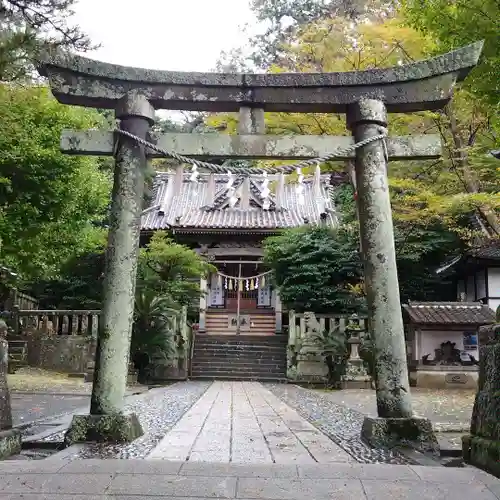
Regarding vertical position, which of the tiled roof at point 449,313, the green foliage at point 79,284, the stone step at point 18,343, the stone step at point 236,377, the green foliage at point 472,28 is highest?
the green foliage at point 472,28

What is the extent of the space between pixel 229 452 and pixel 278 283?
14377mm

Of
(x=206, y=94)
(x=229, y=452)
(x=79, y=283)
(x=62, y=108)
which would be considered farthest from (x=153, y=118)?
(x=79, y=283)

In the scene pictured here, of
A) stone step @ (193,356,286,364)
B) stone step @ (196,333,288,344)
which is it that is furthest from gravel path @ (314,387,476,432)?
stone step @ (196,333,288,344)

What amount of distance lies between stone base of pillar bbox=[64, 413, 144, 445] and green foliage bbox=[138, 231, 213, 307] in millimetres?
11549

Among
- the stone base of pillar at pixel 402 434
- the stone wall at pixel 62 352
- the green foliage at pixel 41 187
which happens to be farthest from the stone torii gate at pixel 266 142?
the stone wall at pixel 62 352

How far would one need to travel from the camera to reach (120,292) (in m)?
5.14

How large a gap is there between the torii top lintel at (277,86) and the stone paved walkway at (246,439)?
355 centimetres

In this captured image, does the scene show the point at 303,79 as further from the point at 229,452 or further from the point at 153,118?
the point at 229,452

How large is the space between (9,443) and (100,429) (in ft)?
2.68

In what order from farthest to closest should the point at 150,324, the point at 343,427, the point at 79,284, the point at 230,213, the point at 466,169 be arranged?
the point at 230,213 → the point at 79,284 → the point at 150,324 → the point at 466,169 → the point at 343,427

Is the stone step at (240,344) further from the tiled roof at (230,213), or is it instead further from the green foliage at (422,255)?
the green foliage at (422,255)

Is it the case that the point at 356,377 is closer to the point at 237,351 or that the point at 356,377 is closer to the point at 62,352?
the point at 237,351

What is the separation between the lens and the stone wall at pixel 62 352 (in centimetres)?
1573

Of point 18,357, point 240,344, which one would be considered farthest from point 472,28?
point 240,344
